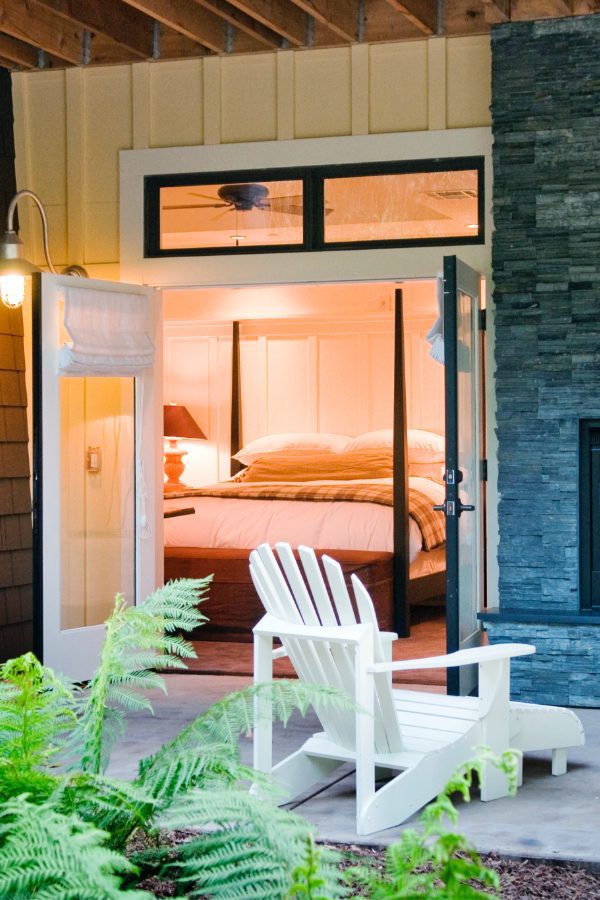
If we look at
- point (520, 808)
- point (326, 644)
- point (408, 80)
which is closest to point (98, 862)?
point (326, 644)

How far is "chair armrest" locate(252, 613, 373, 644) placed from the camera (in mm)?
3623

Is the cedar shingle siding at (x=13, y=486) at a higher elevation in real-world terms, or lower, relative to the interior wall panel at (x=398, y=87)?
lower

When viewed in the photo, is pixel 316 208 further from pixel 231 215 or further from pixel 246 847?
pixel 246 847

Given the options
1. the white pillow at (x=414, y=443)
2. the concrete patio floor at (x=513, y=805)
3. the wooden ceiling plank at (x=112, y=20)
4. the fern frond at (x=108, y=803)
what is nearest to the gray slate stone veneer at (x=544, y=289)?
the concrete patio floor at (x=513, y=805)

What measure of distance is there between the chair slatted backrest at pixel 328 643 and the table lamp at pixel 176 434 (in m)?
5.97

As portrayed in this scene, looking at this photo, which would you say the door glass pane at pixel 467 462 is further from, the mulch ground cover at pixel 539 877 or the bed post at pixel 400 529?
the mulch ground cover at pixel 539 877

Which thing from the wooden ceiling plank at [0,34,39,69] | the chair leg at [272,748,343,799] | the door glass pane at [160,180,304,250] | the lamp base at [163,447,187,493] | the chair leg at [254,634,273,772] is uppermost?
the wooden ceiling plank at [0,34,39,69]

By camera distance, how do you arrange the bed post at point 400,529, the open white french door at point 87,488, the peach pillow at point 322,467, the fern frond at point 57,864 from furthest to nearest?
the peach pillow at point 322,467 → the bed post at point 400,529 → the open white french door at point 87,488 → the fern frond at point 57,864

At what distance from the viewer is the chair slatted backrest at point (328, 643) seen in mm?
3711

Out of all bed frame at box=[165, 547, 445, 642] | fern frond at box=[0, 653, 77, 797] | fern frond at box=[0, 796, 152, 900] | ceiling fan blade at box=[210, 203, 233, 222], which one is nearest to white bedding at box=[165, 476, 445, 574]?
bed frame at box=[165, 547, 445, 642]

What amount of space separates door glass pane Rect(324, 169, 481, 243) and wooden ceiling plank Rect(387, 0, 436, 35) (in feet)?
2.27

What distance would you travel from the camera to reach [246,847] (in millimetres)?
1695

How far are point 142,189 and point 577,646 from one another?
323 centimetres

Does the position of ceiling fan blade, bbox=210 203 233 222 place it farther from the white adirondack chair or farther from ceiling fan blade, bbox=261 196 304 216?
the white adirondack chair
